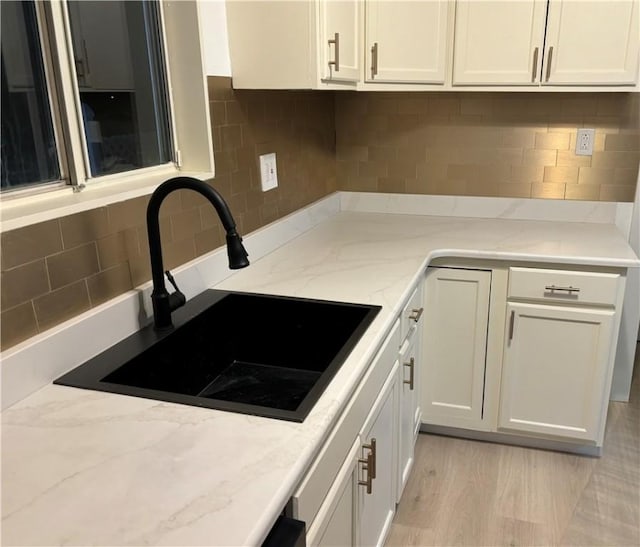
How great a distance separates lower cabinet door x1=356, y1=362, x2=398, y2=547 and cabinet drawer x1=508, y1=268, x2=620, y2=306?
0.72 m

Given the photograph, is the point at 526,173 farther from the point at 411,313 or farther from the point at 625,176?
the point at 411,313

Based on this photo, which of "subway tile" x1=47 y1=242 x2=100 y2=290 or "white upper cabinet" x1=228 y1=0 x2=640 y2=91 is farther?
"white upper cabinet" x1=228 y1=0 x2=640 y2=91

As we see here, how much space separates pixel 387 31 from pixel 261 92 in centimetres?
63

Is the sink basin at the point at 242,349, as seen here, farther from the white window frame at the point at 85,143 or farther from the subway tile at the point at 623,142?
the subway tile at the point at 623,142

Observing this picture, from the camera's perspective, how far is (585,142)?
256cm

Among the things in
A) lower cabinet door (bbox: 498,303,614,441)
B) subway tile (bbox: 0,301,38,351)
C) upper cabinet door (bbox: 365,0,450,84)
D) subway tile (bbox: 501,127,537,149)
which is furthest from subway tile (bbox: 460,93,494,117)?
subway tile (bbox: 0,301,38,351)

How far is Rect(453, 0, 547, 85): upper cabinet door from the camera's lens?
2.20 m

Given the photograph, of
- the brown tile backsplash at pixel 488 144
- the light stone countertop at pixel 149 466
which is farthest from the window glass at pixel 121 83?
the brown tile backsplash at pixel 488 144

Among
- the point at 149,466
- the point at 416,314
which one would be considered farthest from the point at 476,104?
the point at 149,466

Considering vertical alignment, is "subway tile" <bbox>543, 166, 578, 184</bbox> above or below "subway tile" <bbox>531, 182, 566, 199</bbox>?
above

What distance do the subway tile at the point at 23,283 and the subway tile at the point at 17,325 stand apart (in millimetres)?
14

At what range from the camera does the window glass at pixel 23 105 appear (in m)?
1.22

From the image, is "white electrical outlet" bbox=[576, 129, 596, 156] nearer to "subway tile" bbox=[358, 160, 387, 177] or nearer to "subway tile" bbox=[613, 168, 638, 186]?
"subway tile" bbox=[613, 168, 638, 186]

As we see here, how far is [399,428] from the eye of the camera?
190 centimetres
